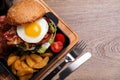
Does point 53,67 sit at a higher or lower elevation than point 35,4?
lower

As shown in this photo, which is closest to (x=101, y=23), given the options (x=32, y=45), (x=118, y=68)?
(x=118, y=68)

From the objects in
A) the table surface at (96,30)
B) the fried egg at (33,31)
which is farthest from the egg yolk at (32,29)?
the table surface at (96,30)

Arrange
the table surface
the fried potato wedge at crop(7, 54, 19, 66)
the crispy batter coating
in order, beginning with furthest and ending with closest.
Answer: the table surface
the fried potato wedge at crop(7, 54, 19, 66)
the crispy batter coating

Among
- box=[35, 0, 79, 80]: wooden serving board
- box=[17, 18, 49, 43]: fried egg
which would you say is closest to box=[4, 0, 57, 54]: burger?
box=[17, 18, 49, 43]: fried egg

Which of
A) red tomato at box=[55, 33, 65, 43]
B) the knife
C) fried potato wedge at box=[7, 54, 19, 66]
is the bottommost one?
the knife

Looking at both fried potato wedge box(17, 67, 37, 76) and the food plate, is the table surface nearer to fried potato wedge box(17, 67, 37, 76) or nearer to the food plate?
the food plate

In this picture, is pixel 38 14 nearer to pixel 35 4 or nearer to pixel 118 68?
pixel 35 4
